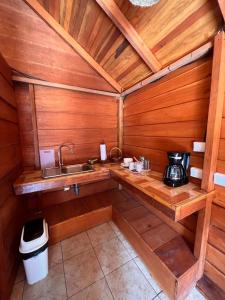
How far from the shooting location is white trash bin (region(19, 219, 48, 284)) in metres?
1.15

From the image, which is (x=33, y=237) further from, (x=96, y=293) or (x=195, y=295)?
(x=195, y=295)

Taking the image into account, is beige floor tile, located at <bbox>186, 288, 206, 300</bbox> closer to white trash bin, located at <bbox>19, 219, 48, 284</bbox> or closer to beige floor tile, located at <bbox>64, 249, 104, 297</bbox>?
beige floor tile, located at <bbox>64, 249, 104, 297</bbox>

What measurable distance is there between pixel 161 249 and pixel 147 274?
0.30 meters

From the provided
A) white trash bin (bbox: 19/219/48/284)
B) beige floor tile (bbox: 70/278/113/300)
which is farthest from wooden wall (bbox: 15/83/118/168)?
beige floor tile (bbox: 70/278/113/300)

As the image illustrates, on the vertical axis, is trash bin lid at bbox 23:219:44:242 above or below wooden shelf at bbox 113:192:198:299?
above

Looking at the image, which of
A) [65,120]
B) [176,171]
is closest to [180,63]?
[176,171]

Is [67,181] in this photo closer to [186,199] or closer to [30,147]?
[30,147]

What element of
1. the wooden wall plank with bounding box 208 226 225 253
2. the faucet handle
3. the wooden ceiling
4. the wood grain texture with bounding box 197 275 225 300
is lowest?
the wood grain texture with bounding box 197 275 225 300

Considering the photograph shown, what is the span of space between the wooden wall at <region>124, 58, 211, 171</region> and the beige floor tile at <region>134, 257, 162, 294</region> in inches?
40.0

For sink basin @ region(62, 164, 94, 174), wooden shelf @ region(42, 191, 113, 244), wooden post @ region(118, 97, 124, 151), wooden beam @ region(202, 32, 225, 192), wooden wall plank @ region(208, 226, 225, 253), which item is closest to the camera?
wooden beam @ region(202, 32, 225, 192)

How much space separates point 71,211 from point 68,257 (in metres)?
0.52

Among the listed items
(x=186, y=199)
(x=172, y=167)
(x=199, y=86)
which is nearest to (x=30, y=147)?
(x=172, y=167)

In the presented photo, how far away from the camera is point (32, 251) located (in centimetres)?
116

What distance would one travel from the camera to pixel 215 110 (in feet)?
3.19
